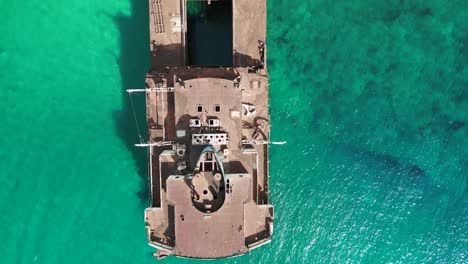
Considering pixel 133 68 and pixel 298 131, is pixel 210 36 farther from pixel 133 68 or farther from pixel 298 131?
pixel 298 131

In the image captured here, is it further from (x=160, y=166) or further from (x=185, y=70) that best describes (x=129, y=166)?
(x=185, y=70)

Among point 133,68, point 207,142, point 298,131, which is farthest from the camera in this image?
point 298,131

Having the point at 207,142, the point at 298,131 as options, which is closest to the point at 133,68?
the point at 207,142

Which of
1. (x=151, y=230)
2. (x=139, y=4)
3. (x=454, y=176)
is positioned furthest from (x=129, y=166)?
(x=454, y=176)

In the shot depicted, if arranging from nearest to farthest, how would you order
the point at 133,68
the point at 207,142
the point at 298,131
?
the point at 207,142 < the point at 133,68 < the point at 298,131

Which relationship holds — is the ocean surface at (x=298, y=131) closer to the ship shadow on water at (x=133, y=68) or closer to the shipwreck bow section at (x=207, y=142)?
the ship shadow on water at (x=133, y=68)

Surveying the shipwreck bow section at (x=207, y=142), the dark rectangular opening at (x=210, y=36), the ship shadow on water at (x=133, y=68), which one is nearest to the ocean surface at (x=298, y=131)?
the ship shadow on water at (x=133, y=68)
